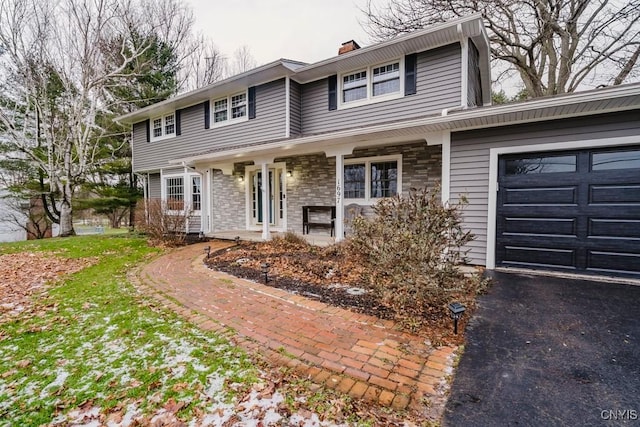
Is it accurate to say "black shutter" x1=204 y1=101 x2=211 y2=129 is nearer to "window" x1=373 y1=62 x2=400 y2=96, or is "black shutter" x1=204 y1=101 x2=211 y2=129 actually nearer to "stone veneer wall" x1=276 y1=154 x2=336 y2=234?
"stone veneer wall" x1=276 y1=154 x2=336 y2=234

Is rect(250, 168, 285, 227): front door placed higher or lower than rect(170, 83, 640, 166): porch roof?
lower

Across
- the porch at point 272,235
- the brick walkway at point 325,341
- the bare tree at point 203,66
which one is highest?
the bare tree at point 203,66

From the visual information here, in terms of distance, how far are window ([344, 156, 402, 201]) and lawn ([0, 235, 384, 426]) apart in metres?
5.93

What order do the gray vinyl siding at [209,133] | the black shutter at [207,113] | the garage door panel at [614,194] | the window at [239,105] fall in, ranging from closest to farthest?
the garage door panel at [614,194] < the gray vinyl siding at [209,133] < the window at [239,105] < the black shutter at [207,113]

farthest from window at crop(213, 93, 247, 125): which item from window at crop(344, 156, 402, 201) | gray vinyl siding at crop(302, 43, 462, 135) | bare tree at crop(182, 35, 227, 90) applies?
bare tree at crop(182, 35, 227, 90)

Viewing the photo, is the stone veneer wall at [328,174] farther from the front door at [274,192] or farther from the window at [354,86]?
the window at [354,86]

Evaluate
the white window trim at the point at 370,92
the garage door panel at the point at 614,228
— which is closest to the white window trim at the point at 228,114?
the white window trim at the point at 370,92

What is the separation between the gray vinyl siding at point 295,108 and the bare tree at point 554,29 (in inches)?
200

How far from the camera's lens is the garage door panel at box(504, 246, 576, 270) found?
4.81 meters

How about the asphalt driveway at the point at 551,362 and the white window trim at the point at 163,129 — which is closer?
the asphalt driveway at the point at 551,362

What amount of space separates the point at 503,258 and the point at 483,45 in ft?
18.5

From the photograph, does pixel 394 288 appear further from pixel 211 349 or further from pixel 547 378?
pixel 211 349

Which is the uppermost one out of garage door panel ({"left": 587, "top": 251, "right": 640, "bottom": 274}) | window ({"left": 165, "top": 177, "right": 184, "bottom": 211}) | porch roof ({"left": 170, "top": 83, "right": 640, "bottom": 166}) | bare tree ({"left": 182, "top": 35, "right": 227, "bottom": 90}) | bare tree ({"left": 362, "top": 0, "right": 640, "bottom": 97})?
bare tree ({"left": 182, "top": 35, "right": 227, "bottom": 90})

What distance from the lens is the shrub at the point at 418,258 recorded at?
11.0 ft
